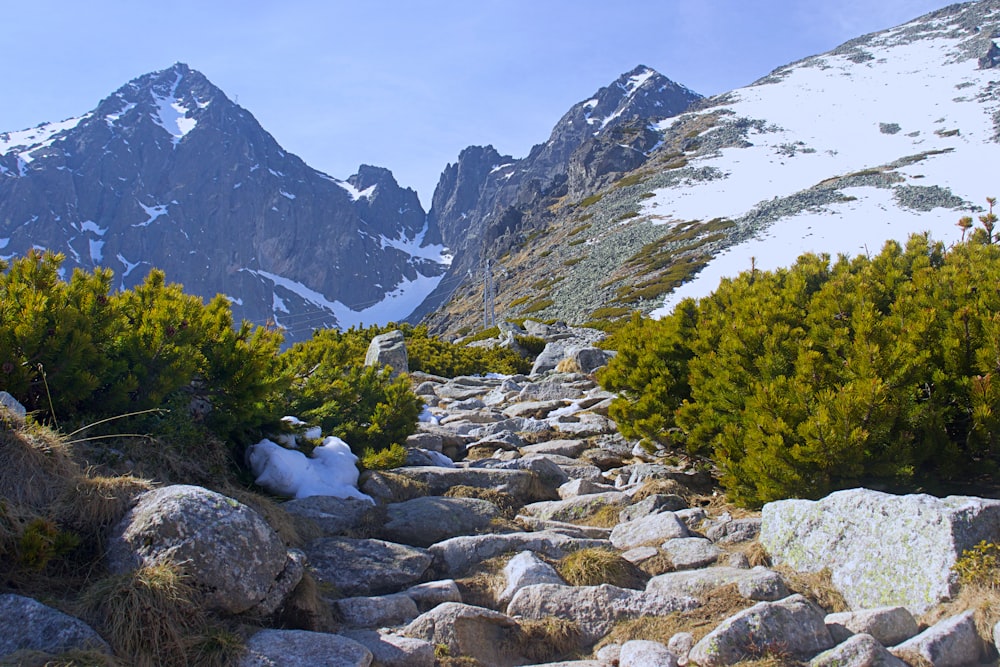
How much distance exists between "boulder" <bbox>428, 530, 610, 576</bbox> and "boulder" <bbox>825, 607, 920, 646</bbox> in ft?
7.04

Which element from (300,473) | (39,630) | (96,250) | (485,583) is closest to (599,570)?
(485,583)

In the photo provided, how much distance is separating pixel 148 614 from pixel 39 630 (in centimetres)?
46

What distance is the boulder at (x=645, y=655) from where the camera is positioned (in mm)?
3930

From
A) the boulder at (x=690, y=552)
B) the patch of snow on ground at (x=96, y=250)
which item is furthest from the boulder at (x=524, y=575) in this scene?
the patch of snow on ground at (x=96, y=250)

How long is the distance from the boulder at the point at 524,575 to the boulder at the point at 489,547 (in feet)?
1.39

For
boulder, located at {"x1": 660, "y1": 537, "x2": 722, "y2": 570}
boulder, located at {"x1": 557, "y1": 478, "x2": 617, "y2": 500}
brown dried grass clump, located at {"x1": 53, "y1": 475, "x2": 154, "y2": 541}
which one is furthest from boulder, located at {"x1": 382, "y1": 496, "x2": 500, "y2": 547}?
brown dried grass clump, located at {"x1": 53, "y1": 475, "x2": 154, "y2": 541}

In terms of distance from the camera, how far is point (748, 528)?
6.37 metres

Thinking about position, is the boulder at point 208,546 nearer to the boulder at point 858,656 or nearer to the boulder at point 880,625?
the boulder at point 858,656

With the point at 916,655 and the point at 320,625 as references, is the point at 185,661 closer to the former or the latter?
the point at 320,625

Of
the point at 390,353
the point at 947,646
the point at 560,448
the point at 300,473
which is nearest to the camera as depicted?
the point at 947,646

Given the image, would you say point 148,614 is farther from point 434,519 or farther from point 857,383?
point 857,383

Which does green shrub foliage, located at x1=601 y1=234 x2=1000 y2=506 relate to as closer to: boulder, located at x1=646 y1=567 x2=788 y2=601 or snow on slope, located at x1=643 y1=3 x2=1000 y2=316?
boulder, located at x1=646 y1=567 x2=788 y2=601

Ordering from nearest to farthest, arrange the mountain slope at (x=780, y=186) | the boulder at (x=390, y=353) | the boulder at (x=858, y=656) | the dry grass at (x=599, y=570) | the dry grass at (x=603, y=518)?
the boulder at (x=858, y=656) → the dry grass at (x=599, y=570) → the dry grass at (x=603, y=518) → the boulder at (x=390, y=353) → the mountain slope at (x=780, y=186)

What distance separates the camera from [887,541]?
4820 mm
